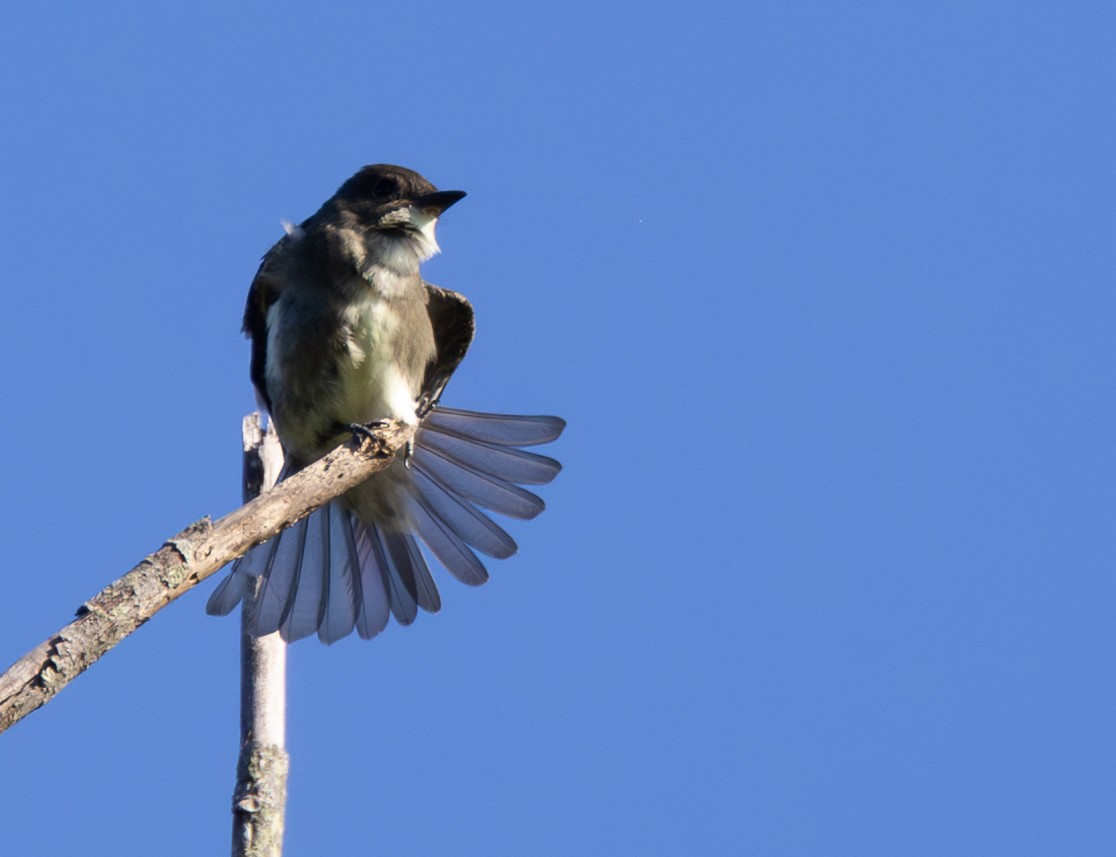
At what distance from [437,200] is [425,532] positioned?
4.92ft

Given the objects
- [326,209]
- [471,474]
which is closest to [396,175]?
[326,209]

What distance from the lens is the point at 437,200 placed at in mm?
7133

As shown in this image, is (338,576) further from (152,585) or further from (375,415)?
(152,585)

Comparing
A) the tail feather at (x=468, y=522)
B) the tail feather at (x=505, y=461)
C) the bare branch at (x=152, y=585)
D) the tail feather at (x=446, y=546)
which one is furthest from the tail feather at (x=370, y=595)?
the bare branch at (x=152, y=585)

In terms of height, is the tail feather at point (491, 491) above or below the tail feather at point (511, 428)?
below

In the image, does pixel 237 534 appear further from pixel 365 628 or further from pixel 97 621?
pixel 365 628

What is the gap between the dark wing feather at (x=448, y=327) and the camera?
7531 mm

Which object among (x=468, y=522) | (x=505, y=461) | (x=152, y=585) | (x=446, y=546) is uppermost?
(x=505, y=461)

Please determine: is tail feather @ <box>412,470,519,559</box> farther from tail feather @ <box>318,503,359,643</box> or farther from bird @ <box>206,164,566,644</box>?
tail feather @ <box>318,503,359,643</box>

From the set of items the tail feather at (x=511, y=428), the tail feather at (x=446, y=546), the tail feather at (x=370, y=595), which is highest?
the tail feather at (x=511, y=428)

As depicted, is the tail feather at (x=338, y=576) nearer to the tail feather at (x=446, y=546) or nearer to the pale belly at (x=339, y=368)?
the tail feather at (x=446, y=546)

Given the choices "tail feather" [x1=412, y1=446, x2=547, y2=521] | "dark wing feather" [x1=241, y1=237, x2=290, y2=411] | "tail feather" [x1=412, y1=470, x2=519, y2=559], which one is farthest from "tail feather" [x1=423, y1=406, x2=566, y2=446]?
"dark wing feather" [x1=241, y1=237, x2=290, y2=411]

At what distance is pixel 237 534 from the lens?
4.36m

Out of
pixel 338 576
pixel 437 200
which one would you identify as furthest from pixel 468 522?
pixel 437 200
